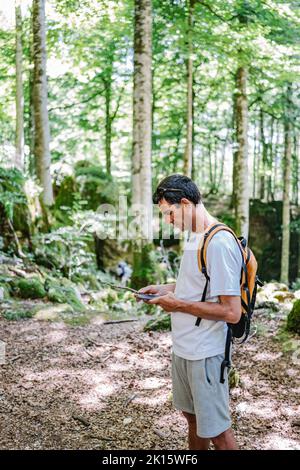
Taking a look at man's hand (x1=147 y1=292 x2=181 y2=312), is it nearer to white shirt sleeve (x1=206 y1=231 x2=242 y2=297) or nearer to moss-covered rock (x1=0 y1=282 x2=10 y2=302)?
white shirt sleeve (x1=206 y1=231 x2=242 y2=297)

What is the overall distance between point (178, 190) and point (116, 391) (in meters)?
Result: 2.61

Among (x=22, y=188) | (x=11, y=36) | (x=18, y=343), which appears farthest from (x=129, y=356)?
(x=11, y=36)

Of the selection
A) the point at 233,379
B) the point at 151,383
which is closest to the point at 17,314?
the point at 151,383

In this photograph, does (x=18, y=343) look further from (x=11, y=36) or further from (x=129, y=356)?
(x=11, y=36)

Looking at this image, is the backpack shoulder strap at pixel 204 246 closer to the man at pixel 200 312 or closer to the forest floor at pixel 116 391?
the man at pixel 200 312

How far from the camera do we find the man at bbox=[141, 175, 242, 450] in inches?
87.4

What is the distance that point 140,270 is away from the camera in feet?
28.2

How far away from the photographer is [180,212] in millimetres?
2445

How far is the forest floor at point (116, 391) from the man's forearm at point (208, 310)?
1.56m

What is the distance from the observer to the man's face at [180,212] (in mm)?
A: 2424

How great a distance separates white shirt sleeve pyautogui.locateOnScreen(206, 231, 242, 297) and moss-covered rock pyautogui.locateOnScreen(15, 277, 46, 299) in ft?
19.7

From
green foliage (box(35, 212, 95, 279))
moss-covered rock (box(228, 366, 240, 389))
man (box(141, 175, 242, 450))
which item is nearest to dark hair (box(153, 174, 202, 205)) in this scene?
man (box(141, 175, 242, 450))

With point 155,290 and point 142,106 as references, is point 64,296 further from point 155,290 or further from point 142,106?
point 155,290
